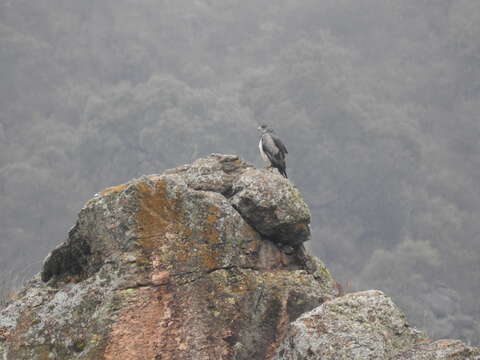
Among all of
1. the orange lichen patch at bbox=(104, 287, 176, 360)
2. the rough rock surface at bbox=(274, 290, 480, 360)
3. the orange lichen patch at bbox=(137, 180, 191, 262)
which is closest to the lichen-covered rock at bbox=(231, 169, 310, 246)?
the orange lichen patch at bbox=(137, 180, 191, 262)

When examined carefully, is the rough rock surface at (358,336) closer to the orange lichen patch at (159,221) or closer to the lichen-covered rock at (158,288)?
the lichen-covered rock at (158,288)

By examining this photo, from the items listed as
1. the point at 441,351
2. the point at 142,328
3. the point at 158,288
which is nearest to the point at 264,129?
the point at 158,288

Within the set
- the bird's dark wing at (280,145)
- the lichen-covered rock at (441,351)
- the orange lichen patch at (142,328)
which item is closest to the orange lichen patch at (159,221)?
the orange lichen patch at (142,328)

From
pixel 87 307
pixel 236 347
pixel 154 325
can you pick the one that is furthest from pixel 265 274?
pixel 87 307

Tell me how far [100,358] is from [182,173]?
5.65 meters

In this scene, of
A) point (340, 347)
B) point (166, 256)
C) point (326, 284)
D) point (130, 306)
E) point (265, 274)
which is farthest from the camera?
point (326, 284)

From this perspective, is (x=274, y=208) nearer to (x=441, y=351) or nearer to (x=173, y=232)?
(x=173, y=232)

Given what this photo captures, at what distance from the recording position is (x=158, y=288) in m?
10.6

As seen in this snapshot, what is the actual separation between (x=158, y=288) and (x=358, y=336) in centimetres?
319

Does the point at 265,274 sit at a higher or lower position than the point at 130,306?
higher

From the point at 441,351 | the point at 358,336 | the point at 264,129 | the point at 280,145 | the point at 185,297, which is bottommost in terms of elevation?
the point at 441,351

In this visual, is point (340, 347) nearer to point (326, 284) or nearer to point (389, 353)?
point (389, 353)

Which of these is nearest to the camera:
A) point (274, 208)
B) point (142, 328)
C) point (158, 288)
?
point (142, 328)

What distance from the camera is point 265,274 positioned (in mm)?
11844
